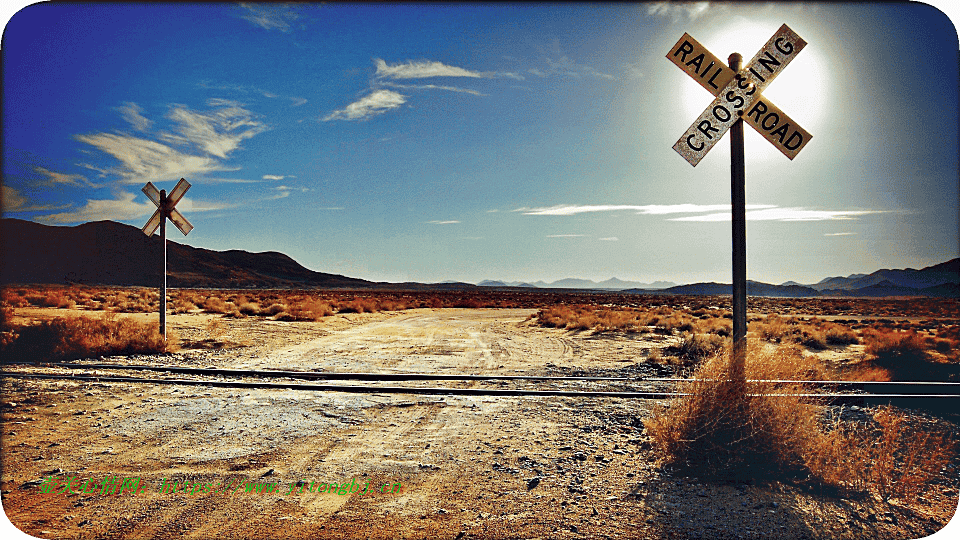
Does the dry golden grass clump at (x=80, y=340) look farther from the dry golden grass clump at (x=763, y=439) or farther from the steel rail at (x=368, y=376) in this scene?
the dry golden grass clump at (x=763, y=439)

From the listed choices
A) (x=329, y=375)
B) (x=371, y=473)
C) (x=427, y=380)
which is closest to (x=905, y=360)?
(x=427, y=380)

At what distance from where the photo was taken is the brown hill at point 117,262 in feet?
287

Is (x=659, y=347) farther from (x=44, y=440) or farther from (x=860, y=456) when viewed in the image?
(x=44, y=440)

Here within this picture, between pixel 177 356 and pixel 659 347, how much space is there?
464 inches

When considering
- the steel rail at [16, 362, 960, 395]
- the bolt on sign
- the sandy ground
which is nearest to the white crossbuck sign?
the steel rail at [16, 362, 960, 395]

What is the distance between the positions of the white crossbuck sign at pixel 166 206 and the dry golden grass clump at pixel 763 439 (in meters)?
11.0

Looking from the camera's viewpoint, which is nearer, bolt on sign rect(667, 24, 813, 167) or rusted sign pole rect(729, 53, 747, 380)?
bolt on sign rect(667, 24, 813, 167)

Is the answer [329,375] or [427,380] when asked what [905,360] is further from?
[329,375]

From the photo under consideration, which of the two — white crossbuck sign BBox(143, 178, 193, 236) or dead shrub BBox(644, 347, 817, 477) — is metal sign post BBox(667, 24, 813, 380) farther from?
white crossbuck sign BBox(143, 178, 193, 236)

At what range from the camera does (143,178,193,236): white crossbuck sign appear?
37.4ft

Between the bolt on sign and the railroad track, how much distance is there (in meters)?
3.77

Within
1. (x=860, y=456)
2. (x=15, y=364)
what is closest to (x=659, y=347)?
(x=860, y=456)

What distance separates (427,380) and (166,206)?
770 cm

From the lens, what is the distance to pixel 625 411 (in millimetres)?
6559
